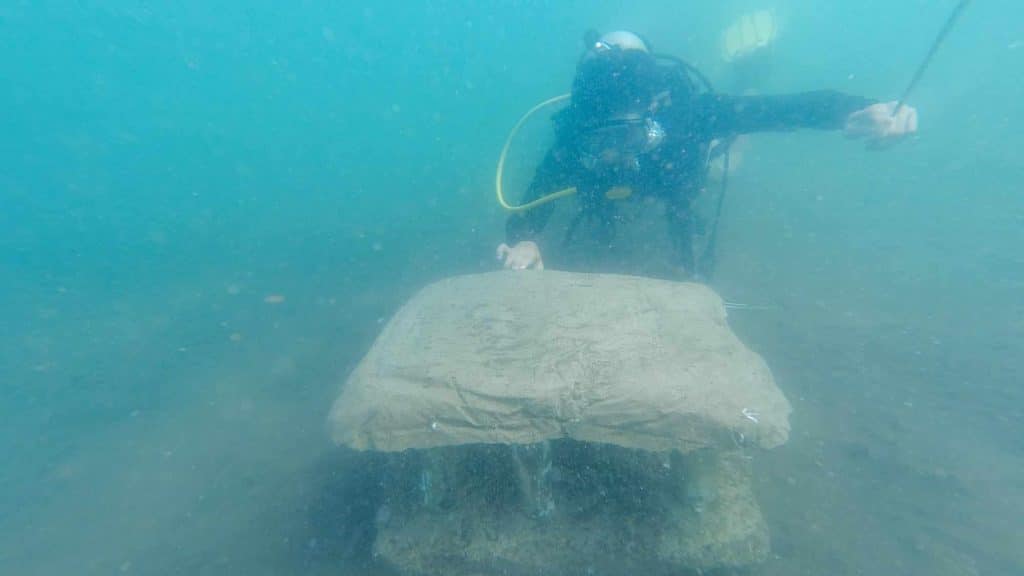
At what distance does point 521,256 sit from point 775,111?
287 cm

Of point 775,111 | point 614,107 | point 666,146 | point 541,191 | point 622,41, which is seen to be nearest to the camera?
point 775,111

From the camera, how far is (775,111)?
4531mm

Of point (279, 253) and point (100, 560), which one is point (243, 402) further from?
point (279, 253)

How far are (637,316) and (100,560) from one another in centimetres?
603

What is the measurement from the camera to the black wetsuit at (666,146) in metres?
4.64

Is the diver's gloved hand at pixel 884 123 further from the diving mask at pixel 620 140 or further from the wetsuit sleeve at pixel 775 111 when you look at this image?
the diving mask at pixel 620 140

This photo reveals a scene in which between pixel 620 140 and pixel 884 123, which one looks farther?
pixel 620 140

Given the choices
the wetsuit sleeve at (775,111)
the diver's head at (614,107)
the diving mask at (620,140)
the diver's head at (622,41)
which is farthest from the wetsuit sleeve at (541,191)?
the wetsuit sleeve at (775,111)

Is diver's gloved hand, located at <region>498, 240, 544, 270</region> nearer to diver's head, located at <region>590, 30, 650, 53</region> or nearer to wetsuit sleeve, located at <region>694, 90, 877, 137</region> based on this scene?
wetsuit sleeve, located at <region>694, 90, 877, 137</region>

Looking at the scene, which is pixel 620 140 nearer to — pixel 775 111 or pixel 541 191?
pixel 541 191

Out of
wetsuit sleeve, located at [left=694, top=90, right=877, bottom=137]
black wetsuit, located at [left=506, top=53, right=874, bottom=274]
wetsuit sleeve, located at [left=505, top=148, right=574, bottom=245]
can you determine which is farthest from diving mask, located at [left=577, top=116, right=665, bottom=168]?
wetsuit sleeve, located at [left=694, top=90, right=877, bottom=137]

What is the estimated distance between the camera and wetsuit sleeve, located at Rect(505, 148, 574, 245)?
5082mm

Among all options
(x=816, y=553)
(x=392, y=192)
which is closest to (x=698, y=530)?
(x=816, y=553)

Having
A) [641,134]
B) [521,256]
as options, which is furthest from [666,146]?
[521,256]
